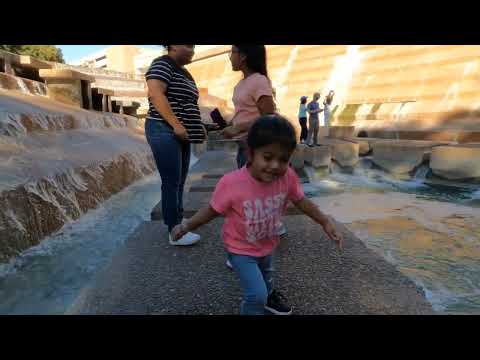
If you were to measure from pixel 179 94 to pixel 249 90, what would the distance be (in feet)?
1.67

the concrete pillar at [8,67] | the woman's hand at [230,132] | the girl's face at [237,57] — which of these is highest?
the concrete pillar at [8,67]

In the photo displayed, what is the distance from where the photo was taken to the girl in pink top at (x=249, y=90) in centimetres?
213

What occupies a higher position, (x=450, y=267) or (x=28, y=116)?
(x=28, y=116)

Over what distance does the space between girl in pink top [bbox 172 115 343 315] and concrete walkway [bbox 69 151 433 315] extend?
1.10 ft

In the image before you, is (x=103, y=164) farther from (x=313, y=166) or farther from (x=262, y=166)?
(x=313, y=166)

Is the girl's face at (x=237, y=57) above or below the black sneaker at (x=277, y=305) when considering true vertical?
above

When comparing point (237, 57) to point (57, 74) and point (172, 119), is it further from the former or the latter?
point (57, 74)

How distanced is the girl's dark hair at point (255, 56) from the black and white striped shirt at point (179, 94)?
460mm

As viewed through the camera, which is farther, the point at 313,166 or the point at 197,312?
the point at 313,166

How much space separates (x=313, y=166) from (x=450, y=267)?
4.94 metres

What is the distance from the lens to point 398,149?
790cm

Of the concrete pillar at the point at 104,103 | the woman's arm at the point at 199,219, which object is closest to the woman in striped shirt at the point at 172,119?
the woman's arm at the point at 199,219

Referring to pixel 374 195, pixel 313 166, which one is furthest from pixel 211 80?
pixel 374 195

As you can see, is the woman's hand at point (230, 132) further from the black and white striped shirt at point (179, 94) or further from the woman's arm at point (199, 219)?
the woman's arm at point (199, 219)
